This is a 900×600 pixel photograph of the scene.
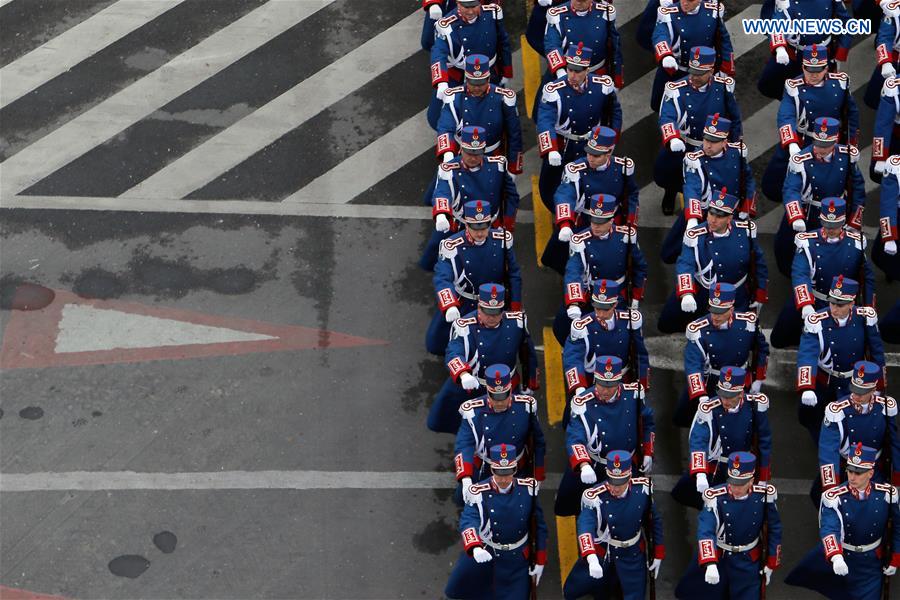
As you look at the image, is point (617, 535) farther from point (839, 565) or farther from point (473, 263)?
point (473, 263)

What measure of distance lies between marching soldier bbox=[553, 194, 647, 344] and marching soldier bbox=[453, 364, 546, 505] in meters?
1.61

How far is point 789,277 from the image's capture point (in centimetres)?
1800

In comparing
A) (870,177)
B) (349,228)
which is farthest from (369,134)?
(870,177)

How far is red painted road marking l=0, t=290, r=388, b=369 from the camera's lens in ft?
56.6

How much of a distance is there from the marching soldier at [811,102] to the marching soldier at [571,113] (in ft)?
5.86

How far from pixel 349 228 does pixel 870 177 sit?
583 centimetres

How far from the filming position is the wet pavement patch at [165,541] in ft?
51.1

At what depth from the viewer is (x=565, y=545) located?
51.6ft

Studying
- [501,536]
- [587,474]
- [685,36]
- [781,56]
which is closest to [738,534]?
[587,474]

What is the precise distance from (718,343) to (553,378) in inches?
83.9

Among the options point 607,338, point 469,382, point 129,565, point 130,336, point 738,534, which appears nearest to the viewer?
point 738,534

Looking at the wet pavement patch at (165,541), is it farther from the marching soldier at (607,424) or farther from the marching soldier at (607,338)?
the marching soldier at (607,338)

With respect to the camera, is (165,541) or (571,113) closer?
(165,541)

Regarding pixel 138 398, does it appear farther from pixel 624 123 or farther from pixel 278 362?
pixel 624 123
